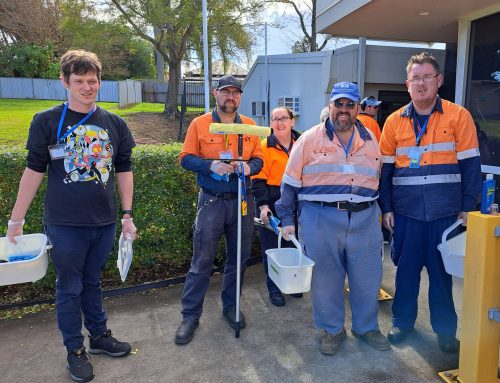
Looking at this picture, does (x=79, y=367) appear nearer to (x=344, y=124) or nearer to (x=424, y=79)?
(x=344, y=124)

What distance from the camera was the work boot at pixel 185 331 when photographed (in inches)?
120

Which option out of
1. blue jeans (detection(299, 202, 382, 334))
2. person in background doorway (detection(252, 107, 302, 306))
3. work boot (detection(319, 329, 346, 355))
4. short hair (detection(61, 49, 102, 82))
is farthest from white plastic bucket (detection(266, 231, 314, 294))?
short hair (detection(61, 49, 102, 82))

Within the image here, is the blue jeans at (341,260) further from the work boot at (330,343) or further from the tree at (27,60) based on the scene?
the tree at (27,60)

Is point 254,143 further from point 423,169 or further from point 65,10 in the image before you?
point 65,10

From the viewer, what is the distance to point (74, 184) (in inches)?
99.7

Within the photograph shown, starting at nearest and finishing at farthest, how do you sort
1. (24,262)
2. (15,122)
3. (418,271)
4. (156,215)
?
(24,262), (418,271), (156,215), (15,122)

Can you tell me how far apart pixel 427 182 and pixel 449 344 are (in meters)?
1.13

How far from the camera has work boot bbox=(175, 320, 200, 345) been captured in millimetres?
3051

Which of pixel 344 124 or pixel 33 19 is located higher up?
pixel 33 19

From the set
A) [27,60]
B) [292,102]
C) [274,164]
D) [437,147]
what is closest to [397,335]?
[437,147]

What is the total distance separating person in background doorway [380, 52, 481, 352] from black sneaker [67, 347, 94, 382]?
2.08 meters

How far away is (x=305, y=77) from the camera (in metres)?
11.1

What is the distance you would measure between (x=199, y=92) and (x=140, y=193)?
23.1 meters

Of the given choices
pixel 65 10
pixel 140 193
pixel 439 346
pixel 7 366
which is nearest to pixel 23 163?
pixel 140 193
